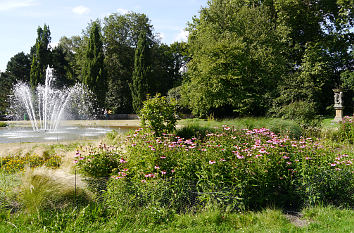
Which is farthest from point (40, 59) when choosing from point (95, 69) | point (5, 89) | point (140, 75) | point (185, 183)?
point (185, 183)

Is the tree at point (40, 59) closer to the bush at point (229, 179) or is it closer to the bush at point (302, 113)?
the bush at point (302, 113)

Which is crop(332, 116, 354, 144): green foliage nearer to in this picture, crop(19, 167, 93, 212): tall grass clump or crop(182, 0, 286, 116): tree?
crop(182, 0, 286, 116): tree

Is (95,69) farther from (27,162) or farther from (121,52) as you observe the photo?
(27,162)

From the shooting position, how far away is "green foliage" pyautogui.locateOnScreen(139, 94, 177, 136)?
655 cm

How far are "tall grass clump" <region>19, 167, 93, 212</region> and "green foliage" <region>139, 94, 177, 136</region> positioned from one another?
276cm

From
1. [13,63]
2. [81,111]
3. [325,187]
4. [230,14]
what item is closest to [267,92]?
[230,14]

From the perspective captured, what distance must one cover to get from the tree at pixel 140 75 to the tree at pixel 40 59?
960 cm

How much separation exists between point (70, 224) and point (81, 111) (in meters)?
26.6

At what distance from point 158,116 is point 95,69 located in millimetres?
23074

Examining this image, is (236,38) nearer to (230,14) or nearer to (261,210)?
(230,14)

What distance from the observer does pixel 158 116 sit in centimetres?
658

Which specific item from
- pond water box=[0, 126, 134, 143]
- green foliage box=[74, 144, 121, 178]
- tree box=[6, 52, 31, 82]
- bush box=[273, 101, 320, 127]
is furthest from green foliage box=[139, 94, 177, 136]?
tree box=[6, 52, 31, 82]

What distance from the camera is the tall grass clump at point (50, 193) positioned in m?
3.67

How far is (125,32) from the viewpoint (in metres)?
32.4
